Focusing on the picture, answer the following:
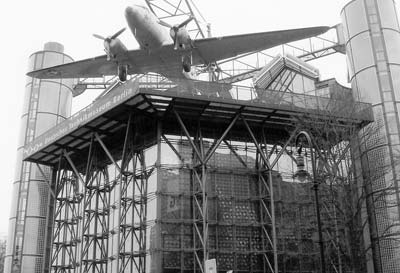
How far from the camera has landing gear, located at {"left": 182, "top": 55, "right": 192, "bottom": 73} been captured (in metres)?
35.1

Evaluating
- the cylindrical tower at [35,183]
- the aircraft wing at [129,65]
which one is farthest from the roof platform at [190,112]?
the cylindrical tower at [35,183]

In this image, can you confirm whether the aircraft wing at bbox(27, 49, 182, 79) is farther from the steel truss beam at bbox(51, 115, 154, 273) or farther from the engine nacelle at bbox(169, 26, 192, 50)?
the steel truss beam at bbox(51, 115, 154, 273)

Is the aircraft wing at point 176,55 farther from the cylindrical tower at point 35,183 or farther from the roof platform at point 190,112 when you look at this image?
the roof platform at point 190,112

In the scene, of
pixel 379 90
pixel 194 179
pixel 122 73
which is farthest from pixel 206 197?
pixel 379 90

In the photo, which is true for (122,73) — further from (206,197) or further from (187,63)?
(206,197)

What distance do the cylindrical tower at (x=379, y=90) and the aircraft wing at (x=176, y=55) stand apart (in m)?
4.05

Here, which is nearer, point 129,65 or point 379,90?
point 379,90

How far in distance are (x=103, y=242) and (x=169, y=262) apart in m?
6.44

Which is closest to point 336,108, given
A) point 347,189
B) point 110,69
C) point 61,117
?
point 347,189

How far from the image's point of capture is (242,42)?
119 feet

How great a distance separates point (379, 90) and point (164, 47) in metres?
15.2

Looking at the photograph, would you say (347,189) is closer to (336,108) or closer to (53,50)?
(336,108)

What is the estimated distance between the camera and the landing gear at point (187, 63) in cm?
3509

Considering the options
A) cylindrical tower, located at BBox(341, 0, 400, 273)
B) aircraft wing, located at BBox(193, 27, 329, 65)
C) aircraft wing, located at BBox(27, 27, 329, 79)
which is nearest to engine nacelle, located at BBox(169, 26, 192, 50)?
aircraft wing, located at BBox(27, 27, 329, 79)
